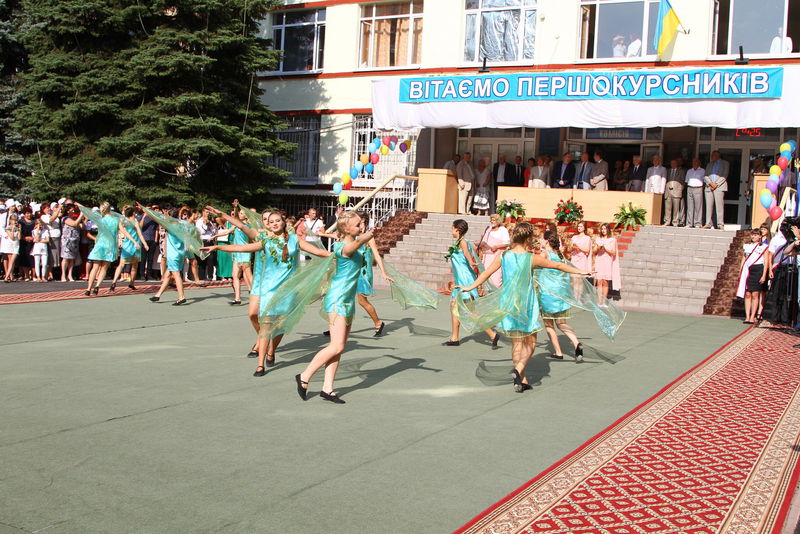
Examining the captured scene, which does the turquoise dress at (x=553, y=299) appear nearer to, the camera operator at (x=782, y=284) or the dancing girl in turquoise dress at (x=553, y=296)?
the dancing girl in turquoise dress at (x=553, y=296)

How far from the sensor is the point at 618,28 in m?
26.0

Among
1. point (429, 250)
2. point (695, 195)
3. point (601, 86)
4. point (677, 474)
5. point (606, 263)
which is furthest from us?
point (601, 86)

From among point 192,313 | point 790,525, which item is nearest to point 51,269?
point 192,313

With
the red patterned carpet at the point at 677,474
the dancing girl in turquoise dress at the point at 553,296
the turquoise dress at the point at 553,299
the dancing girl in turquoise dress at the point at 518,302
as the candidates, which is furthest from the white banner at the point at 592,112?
the dancing girl in turquoise dress at the point at 518,302

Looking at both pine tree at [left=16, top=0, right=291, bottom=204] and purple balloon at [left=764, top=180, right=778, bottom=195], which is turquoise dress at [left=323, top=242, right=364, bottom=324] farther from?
pine tree at [left=16, top=0, right=291, bottom=204]

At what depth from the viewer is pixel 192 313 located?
1411 cm

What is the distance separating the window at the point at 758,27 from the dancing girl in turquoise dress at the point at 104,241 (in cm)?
1850

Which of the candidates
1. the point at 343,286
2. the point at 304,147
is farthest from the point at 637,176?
the point at 343,286

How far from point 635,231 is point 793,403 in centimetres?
1354

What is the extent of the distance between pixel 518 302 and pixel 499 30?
67.9ft

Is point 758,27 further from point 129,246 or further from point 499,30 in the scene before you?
point 129,246

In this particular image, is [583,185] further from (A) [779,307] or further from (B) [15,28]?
(B) [15,28]

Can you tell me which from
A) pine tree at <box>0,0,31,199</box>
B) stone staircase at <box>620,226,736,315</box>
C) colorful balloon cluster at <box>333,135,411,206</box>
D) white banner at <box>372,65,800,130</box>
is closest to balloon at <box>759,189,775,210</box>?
stone staircase at <box>620,226,736,315</box>

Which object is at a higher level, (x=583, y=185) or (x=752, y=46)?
(x=752, y=46)
